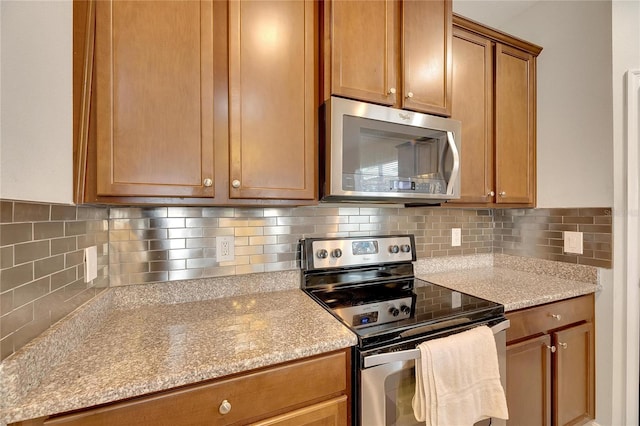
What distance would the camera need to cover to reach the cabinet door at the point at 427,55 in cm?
139

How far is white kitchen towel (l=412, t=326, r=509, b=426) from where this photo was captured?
1.02 metres

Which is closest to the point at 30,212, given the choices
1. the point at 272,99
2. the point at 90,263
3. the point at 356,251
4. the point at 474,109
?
the point at 90,263

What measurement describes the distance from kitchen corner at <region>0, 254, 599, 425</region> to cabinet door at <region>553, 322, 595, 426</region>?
0.25 metres

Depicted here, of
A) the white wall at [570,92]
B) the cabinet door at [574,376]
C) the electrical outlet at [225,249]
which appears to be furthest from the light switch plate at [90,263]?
the white wall at [570,92]

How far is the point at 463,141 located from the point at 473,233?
789 mm

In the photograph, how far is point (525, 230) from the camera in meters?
2.02

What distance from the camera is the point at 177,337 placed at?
38.2 inches

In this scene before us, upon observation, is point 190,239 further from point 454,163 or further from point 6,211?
point 454,163

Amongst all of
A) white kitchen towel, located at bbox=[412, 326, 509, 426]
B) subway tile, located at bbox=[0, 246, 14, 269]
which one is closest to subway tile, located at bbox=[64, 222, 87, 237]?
subway tile, located at bbox=[0, 246, 14, 269]

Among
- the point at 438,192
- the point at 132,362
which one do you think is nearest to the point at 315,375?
the point at 132,362

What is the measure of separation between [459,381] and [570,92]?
186cm

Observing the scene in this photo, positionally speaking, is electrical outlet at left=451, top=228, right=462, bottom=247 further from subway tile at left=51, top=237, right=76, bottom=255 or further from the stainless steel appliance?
subway tile at left=51, top=237, right=76, bottom=255

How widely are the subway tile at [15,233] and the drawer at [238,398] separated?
1.43 feet

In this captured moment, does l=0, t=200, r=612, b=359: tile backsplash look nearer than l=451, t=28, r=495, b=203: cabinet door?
Yes
